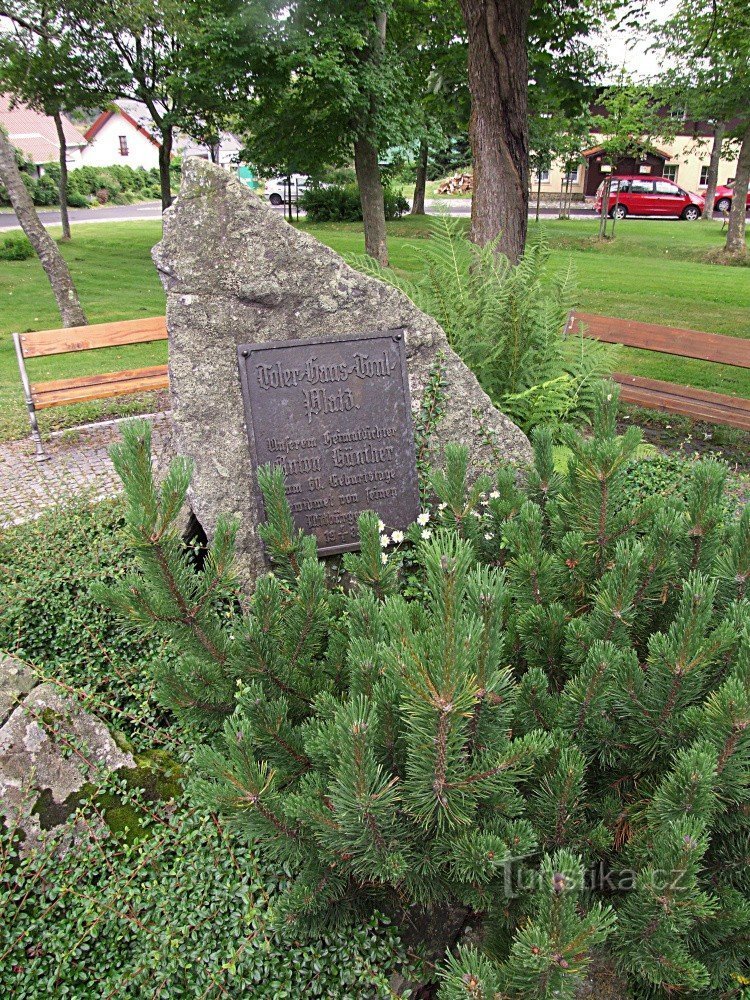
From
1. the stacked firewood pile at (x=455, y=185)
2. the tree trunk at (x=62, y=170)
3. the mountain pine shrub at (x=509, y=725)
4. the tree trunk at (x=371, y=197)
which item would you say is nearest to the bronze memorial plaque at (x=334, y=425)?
the mountain pine shrub at (x=509, y=725)

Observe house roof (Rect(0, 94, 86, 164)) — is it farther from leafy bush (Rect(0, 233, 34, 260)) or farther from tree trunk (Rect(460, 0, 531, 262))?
tree trunk (Rect(460, 0, 531, 262))

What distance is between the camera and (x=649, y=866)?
1.75 m

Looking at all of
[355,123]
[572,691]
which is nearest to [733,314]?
[355,123]

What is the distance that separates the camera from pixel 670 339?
7211 millimetres

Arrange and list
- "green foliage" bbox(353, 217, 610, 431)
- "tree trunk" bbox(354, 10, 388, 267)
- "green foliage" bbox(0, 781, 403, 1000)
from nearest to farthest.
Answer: "green foliage" bbox(0, 781, 403, 1000) → "green foliage" bbox(353, 217, 610, 431) → "tree trunk" bbox(354, 10, 388, 267)

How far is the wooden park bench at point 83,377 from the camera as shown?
6.84 m

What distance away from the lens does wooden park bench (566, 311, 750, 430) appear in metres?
6.65

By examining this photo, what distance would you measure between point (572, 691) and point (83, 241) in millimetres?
25968

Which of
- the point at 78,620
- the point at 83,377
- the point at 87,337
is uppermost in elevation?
the point at 87,337

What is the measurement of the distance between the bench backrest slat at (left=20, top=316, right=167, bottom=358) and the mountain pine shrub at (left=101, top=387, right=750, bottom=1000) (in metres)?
4.89

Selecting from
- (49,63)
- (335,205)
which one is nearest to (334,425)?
(49,63)

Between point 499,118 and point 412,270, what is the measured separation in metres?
9.61

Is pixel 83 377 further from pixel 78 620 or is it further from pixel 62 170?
pixel 62 170

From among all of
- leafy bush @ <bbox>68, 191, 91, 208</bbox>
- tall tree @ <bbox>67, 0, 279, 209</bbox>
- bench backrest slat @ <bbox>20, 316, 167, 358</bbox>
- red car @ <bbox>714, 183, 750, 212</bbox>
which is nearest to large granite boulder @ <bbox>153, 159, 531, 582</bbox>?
bench backrest slat @ <bbox>20, 316, 167, 358</bbox>
